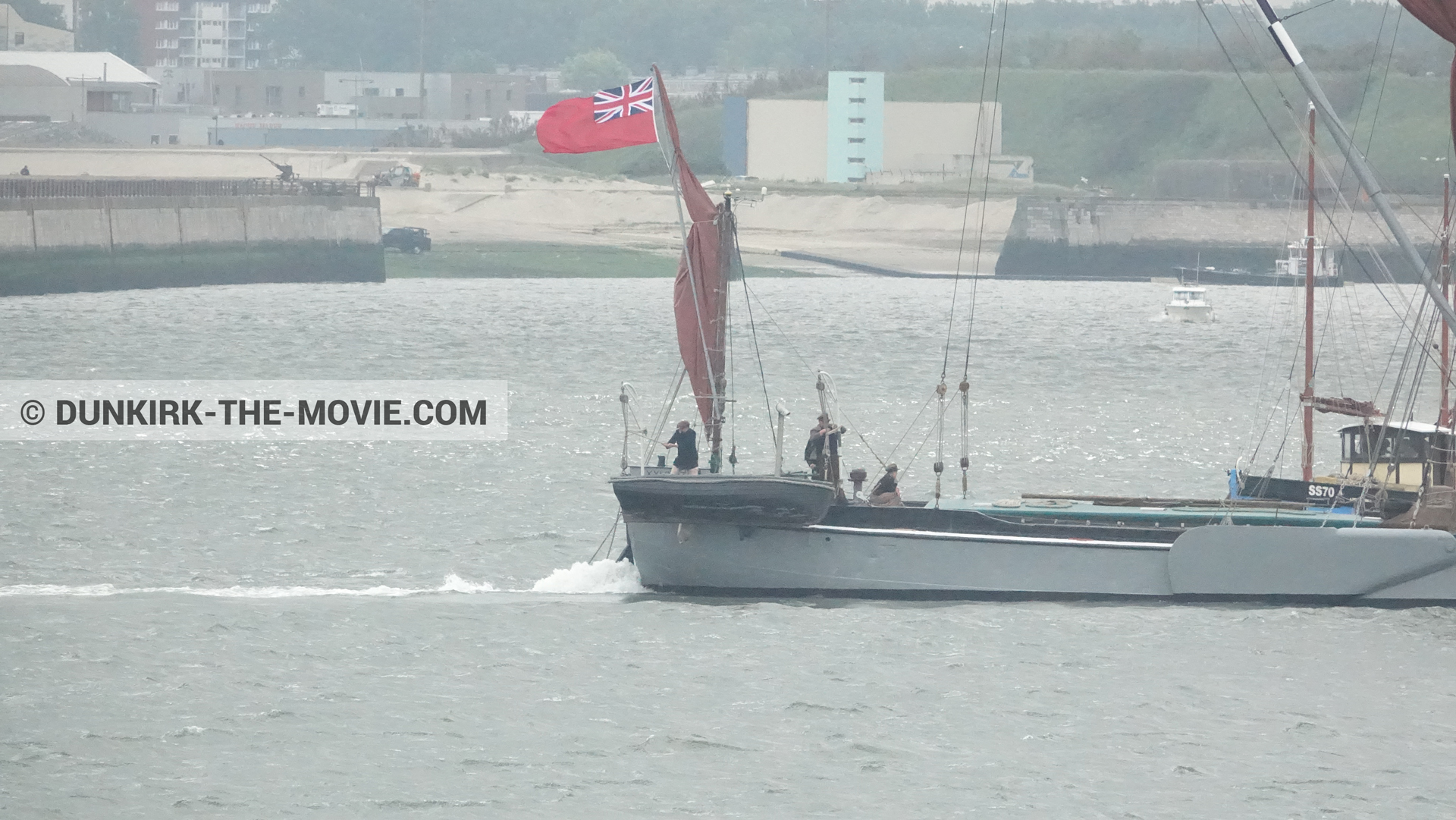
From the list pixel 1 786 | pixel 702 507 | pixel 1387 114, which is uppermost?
pixel 1387 114

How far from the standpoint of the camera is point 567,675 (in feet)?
82.1

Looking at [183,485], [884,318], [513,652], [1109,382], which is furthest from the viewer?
[884,318]

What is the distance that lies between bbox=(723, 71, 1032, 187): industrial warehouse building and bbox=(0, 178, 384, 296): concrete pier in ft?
144

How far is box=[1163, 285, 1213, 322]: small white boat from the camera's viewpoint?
337ft

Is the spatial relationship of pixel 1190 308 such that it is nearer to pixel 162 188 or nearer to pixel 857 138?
pixel 162 188

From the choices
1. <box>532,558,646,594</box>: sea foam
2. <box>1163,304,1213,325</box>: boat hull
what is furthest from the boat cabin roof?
<box>1163,304,1213,325</box>: boat hull

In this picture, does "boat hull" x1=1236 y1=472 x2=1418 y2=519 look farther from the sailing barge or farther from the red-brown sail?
the red-brown sail

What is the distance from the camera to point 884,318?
3826 inches

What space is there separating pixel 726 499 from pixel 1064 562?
4602 mm

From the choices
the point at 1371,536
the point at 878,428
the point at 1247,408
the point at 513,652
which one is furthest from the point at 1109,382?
the point at 513,652

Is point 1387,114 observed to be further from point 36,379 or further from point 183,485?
point 183,485

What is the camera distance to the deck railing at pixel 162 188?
101 m

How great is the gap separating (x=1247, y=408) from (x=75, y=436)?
3143 centimetres

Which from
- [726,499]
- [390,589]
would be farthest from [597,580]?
[726,499]
